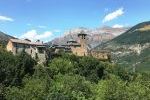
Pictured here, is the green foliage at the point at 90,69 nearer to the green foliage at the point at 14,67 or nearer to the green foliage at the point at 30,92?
the green foliage at the point at 14,67

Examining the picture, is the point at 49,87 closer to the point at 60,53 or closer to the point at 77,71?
the point at 77,71

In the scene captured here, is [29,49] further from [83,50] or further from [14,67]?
[83,50]

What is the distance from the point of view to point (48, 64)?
401 feet

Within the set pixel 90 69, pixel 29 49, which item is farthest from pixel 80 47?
pixel 29 49

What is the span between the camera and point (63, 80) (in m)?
103

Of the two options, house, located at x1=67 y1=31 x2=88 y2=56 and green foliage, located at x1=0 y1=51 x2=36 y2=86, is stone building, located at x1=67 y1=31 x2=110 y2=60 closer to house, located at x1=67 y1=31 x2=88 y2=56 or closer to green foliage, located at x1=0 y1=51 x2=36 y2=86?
house, located at x1=67 y1=31 x2=88 y2=56

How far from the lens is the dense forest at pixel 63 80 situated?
90750 millimetres

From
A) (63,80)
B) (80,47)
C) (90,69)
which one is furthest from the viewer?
(80,47)

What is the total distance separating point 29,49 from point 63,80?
28.3 meters

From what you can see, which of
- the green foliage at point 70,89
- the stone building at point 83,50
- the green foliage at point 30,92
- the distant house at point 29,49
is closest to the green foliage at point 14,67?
the distant house at point 29,49

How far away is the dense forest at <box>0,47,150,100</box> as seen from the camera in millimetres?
90750

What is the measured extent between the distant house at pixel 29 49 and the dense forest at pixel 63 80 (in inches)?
136

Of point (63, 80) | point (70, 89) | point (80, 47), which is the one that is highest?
point (80, 47)

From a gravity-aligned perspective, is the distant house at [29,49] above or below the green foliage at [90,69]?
above
